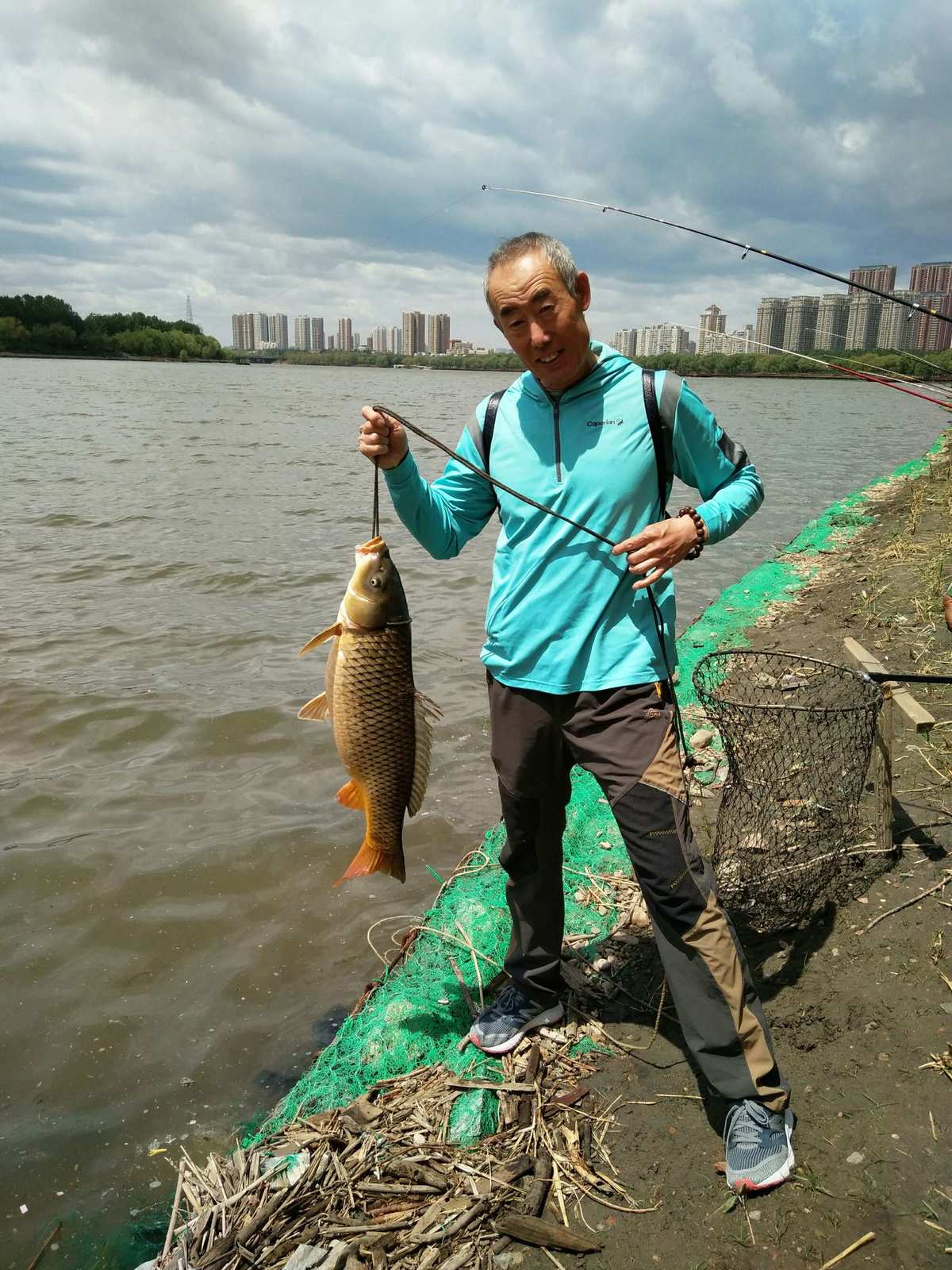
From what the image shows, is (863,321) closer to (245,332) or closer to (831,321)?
(831,321)

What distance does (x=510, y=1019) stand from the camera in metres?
3.38

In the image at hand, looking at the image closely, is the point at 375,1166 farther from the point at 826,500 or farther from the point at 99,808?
the point at 826,500

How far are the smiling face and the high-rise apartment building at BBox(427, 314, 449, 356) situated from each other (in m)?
24.3

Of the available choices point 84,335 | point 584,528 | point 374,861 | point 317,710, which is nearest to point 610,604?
point 584,528

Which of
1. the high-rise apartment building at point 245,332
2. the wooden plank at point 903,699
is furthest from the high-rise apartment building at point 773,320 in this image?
the high-rise apartment building at point 245,332

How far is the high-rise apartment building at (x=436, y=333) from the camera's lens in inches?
1108

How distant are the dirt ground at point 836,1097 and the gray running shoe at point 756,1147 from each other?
0.17 feet

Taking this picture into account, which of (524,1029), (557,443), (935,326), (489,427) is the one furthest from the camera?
(935,326)

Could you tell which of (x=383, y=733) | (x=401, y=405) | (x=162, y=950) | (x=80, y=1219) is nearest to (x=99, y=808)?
(x=162, y=950)

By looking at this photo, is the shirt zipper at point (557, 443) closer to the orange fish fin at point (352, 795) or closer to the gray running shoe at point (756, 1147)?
the orange fish fin at point (352, 795)

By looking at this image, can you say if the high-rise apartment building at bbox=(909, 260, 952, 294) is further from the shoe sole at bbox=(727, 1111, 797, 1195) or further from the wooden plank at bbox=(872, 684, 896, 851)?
the shoe sole at bbox=(727, 1111, 797, 1195)

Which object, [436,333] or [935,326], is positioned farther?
[436,333]

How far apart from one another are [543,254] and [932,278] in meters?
5.60

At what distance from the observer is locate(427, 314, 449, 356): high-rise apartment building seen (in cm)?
2814
